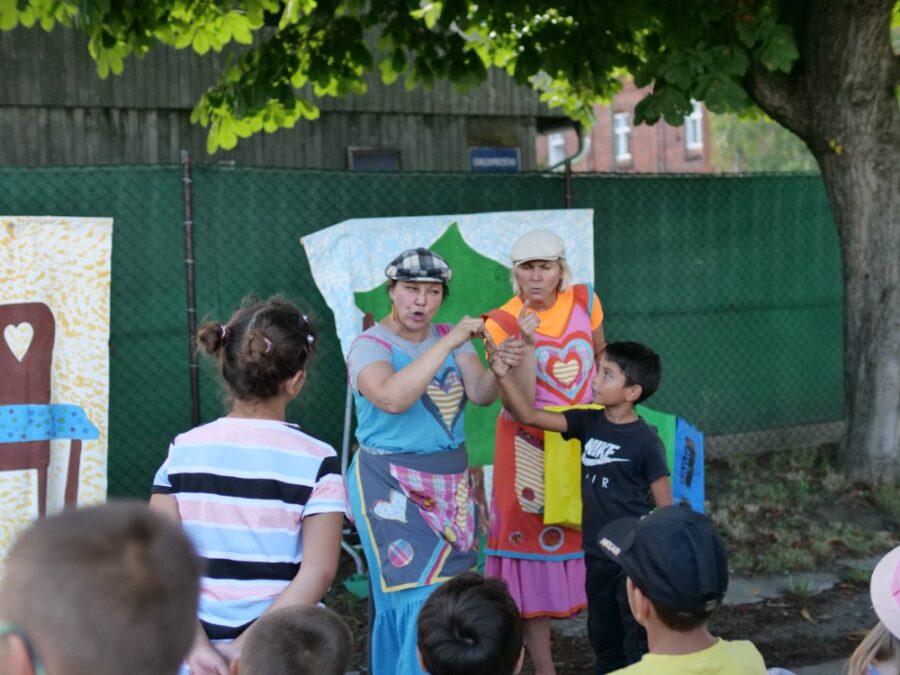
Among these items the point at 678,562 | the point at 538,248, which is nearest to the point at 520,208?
the point at 538,248

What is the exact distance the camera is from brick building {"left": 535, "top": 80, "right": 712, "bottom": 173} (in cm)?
3519

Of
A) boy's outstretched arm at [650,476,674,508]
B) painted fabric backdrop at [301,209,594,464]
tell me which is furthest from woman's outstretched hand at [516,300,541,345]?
painted fabric backdrop at [301,209,594,464]

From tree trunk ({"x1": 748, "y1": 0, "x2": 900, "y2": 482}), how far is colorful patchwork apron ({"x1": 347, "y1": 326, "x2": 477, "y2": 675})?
4690 millimetres

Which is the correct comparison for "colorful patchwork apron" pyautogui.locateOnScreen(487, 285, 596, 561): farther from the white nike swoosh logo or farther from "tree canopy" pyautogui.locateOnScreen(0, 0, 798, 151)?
"tree canopy" pyautogui.locateOnScreen(0, 0, 798, 151)

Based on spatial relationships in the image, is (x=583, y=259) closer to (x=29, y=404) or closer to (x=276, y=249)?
(x=276, y=249)

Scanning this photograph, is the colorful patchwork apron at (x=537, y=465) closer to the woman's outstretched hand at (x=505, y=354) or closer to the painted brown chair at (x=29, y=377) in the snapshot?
the woman's outstretched hand at (x=505, y=354)

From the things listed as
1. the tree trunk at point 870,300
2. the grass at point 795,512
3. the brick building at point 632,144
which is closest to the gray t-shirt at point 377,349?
the grass at point 795,512

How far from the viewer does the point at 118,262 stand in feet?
20.4

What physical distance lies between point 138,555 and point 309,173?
565 centimetres

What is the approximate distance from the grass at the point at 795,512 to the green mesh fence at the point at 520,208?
0.56 metres

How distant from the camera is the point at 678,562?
260 cm

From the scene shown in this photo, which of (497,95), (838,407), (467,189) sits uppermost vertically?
(497,95)

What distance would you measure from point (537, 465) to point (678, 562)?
2.07m

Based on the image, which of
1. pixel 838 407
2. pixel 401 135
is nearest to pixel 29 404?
pixel 838 407
